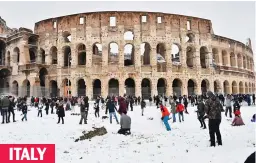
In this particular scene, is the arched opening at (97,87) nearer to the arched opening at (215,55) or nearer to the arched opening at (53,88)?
the arched opening at (53,88)

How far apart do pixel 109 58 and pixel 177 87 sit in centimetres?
955

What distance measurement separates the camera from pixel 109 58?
1359 inches

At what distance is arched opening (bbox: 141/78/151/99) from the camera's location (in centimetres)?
3294

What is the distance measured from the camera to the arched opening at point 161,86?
33594mm

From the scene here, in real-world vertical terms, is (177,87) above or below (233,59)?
below

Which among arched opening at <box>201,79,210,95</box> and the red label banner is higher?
arched opening at <box>201,79,210,95</box>

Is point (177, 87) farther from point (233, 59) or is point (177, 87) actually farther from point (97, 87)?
point (233, 59)

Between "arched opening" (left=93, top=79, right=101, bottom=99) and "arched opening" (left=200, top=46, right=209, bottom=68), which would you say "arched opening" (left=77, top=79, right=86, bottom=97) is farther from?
"arched opening" (left=200, top=46, right=209, bottom=68)

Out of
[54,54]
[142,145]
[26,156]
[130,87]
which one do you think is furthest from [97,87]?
[26,156]

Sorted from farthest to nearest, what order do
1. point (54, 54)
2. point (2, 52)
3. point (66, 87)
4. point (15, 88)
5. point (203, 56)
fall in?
point (2, 52), point (203, 56), point (54, 54), point (15, 88), point (66, 87)

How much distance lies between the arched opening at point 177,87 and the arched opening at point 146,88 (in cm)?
323

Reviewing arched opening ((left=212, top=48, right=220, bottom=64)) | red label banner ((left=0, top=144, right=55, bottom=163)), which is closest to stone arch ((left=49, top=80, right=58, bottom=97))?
arched opening ((left=212, top=48, right=220, bottom=64))

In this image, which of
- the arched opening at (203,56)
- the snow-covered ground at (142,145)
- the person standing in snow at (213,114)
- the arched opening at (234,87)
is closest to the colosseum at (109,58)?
the arched opening at (203,56)

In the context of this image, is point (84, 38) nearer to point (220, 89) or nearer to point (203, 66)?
point (203, 66)
